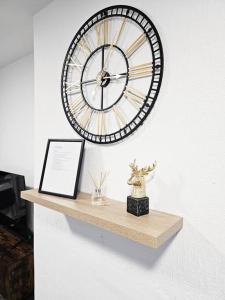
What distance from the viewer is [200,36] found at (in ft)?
2.58

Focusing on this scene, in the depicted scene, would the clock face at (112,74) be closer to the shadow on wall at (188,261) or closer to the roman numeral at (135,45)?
the roman numeral at (135,45)

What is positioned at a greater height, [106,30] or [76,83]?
[106,30]

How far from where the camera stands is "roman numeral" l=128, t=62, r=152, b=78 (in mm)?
910

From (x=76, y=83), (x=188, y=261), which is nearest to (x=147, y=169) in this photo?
(x=188, y=261)

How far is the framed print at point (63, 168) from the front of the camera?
110cm

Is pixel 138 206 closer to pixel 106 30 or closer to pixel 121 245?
pixel 121 245

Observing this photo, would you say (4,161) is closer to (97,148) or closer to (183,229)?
(97,148)

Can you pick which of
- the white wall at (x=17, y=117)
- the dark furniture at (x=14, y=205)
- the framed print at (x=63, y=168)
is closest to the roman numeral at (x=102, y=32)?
the framed print at (x=63, y=168)

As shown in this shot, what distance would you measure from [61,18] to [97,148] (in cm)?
84

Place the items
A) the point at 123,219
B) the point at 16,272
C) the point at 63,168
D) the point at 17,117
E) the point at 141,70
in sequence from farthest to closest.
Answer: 1. the point at 17,117
2. the point at 16,272
3. the point at 63,168
4. the point at 141,70
5. the point at 123,219

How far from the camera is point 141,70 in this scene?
94cm

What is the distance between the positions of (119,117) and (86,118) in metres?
0.22

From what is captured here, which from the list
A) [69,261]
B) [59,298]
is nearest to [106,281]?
[69,261]

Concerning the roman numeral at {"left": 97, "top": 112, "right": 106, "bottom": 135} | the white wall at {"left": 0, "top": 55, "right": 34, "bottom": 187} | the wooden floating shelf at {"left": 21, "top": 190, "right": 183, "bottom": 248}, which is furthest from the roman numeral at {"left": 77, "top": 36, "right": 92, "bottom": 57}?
the white wall at {"left": 0, "top": 55, "right": 34, "bottom": 187}
